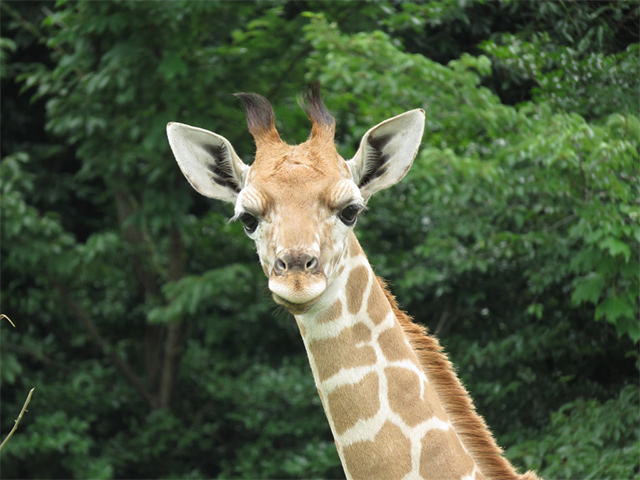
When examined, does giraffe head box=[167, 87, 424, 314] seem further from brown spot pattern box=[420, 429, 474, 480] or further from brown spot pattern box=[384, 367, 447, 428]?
brown spot pattern box=[420, 429, 474, 480]

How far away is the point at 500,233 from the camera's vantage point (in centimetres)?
605

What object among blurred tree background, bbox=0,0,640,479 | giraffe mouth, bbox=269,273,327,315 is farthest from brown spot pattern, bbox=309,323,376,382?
blurred tree background, bbox=0,0,640,479

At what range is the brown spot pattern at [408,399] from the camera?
9.86 feet

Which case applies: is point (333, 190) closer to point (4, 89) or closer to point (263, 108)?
point (263, 108)

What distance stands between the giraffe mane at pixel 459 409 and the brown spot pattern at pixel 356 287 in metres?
0.22

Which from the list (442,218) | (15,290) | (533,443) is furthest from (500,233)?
(15,290)

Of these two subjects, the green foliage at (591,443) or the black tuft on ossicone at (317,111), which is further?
the green foliage at (591,443)

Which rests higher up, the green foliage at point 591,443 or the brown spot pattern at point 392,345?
the brown spot pattern at point 392,345

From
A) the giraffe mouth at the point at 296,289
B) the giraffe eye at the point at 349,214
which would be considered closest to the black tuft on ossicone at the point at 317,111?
the giraffe eye at the point at 349,214

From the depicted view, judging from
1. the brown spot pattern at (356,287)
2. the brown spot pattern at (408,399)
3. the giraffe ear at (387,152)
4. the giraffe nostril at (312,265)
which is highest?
the giraffe nostril at (312,265)

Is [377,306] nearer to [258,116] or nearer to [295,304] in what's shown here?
[295,304]

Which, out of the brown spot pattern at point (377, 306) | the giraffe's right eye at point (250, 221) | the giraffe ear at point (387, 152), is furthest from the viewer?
the giraffe ear at point (387, 152)

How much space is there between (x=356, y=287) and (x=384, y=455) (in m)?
0.64

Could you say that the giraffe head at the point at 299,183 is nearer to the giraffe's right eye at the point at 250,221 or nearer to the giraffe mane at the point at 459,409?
the giraffe's right eye at the point at 250,221
